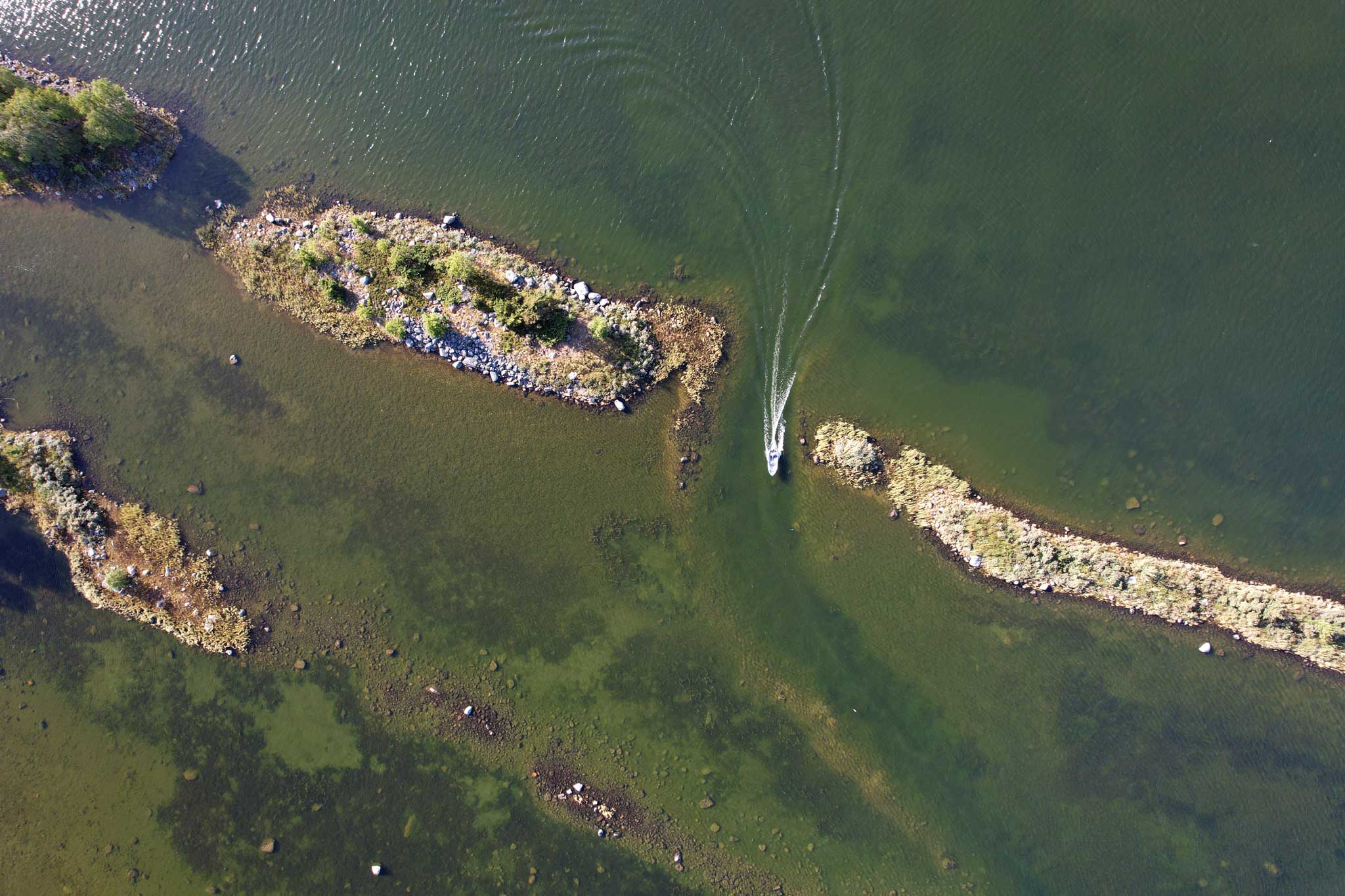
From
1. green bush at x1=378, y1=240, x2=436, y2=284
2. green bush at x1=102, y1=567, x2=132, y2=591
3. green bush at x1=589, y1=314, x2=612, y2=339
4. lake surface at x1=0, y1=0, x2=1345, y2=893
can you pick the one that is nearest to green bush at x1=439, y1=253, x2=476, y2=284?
green bush at x1=378, y1=240, x2=436, y2=284

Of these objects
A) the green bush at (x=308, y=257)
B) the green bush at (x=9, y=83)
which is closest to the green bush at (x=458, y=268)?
the green bush at (x=308, y=257)

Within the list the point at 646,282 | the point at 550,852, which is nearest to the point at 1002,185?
the point at 646,282

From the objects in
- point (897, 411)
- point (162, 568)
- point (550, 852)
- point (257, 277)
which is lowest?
point (550, 852)

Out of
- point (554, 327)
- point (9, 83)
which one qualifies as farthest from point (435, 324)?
point (9, 83)

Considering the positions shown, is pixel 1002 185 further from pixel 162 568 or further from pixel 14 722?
pixel 14 722

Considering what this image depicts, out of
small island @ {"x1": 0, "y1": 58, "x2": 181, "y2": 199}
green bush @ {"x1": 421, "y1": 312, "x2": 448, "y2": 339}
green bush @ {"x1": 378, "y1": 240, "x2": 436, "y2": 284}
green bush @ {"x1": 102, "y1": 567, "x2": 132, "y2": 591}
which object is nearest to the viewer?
small island @ {"x1": 0, "y1": 58, "x2": 181, "y2": 199}

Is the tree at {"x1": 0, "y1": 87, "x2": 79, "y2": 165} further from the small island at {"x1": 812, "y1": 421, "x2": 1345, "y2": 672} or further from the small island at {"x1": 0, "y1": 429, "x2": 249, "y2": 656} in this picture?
the small island at {"x1": 812, "y1": 421, "x2": 1345, "y2": 672}
